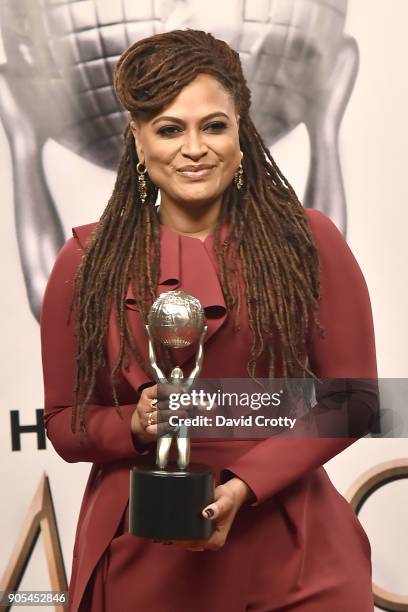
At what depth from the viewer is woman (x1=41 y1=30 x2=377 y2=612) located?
4.33ft

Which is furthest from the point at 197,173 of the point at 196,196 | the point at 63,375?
the point at 63,375

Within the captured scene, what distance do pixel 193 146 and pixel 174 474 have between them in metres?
0.40

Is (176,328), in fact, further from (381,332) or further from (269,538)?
(381,332)

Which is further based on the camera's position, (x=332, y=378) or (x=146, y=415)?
(x=332, y=378)

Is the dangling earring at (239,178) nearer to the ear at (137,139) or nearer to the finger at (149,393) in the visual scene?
the ear at (137,139)

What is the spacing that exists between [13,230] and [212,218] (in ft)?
2.45

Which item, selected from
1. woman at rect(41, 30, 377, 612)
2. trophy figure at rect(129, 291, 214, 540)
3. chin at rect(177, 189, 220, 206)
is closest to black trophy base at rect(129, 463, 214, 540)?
trophy figure at rect(129, 291, 214, 540)

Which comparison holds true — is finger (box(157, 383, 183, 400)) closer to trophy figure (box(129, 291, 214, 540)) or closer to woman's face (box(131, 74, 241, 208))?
trophy figure (box(129, 291, 214, 540))

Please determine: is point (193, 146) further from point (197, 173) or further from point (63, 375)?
point (63, 375)

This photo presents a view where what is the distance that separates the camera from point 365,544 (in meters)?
→ 1.40

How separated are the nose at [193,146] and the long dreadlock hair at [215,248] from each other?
5 centimetres

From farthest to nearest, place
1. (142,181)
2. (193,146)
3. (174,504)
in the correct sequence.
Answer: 1. (142,181)
2. (193,146)
3. (174,504)

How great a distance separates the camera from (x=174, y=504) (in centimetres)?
117

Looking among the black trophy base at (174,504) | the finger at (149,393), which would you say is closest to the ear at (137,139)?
the finger at (149,393)
